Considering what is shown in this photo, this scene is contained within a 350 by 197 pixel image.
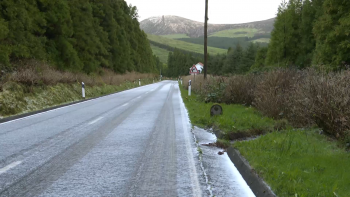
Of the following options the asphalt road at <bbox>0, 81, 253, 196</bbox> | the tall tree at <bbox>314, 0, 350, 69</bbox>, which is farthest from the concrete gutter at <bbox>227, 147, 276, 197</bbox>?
the tall tree at <bbox>314, 0, 350, 69</bbox>

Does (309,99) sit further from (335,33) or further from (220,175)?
(335,33)

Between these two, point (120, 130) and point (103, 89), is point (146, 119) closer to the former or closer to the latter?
point (120, 130)

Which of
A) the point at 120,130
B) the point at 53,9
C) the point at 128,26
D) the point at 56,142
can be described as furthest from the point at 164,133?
the point at 128,26

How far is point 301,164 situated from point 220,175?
136 centimetres

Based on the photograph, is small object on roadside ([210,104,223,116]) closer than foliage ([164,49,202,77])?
Yes

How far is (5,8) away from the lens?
702 inches

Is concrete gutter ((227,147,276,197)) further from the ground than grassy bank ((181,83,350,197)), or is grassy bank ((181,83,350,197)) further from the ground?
grassy bank ((181,83,350,197))

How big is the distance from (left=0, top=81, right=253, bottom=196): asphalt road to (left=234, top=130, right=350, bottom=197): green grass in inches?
41.2

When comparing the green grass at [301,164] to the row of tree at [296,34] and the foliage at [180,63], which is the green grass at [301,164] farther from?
the foliage at [180,63]

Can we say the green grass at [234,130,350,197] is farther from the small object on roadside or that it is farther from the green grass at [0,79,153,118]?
the green grass at [0,79,153,118]

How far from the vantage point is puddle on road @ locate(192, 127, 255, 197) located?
13.8 feet

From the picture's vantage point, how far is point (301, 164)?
4.93 m

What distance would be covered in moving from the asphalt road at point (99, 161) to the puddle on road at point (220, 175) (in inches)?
6.1

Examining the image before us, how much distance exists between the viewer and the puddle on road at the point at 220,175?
4.22 m
